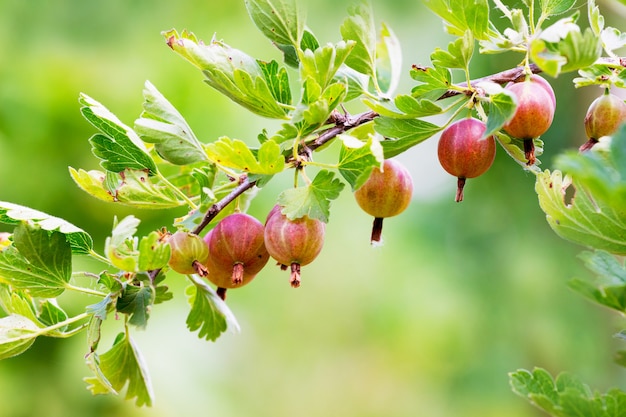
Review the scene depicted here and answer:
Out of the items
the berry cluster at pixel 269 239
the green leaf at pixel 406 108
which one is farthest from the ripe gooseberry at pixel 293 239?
the green leaf at pixel 406 108

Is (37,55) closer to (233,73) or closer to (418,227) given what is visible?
(418,227)

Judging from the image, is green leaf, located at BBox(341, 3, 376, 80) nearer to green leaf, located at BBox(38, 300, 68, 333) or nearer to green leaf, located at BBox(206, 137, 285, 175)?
green leaf, located at BBox(206, 137, 285, 175)

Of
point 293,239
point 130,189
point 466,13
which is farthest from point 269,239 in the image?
point 466,13

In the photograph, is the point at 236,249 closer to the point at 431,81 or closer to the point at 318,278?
the point at 431,81

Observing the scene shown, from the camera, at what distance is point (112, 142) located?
1.80ft

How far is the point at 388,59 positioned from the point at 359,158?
240mm

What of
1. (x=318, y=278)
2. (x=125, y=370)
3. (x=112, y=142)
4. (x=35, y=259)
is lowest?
(x=318, y=278)

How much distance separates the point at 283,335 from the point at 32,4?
1.66m

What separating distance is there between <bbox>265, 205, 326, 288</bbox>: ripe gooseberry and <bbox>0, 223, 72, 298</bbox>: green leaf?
172 millimetres

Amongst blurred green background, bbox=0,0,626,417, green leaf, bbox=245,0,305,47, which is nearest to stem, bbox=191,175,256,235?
green leaf, bbox=245,0,305,47

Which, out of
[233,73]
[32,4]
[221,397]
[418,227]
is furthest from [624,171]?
[32,4]

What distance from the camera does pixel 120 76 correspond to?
8.11 ft

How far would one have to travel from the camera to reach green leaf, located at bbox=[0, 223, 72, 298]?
55 centimetres

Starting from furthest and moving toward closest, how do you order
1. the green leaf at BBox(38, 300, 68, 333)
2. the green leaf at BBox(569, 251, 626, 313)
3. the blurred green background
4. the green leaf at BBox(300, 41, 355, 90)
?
the blurred green background
the green leaf at BBox(38, 300, 68, 333)
the green leaf at BBox(300, 41, 355, 90)
the green leaf at BBox(569, 251, 626, 313)
